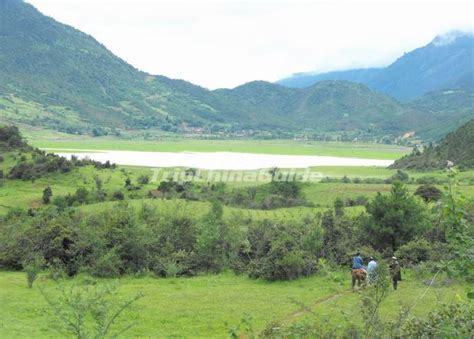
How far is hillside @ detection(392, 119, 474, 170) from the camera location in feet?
311

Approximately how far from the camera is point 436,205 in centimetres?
644

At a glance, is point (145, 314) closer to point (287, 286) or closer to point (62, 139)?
point (287, 286)

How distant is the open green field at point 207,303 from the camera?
58.5 ft

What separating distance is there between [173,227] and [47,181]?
133 feet

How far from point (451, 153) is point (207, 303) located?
288 ft

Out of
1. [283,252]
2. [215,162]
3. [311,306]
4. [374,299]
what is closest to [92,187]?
[283,252]

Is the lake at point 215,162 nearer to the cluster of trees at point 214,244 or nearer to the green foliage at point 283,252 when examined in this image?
the cluster of trees at point 214,244

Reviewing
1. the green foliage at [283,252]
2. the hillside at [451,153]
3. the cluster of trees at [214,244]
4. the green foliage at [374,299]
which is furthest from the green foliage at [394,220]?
the hillside at [451,153]

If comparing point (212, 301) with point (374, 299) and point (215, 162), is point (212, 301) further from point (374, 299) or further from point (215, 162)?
point (215, 162)

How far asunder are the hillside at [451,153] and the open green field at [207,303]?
244 feet

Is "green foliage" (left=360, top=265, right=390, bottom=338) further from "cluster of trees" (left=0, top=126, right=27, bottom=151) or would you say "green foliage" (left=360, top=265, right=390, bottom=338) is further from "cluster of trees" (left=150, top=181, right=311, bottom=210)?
"cluster of trees" (left=0, top=126, right=27, bottom=151)

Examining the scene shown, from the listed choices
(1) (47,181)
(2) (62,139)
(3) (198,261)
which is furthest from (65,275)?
(2) (62,139)

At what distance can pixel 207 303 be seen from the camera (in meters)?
21.7

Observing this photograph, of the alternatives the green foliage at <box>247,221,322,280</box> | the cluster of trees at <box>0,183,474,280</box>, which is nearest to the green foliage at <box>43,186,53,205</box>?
the cluster of trees at <box>0,183,474,280</box>
